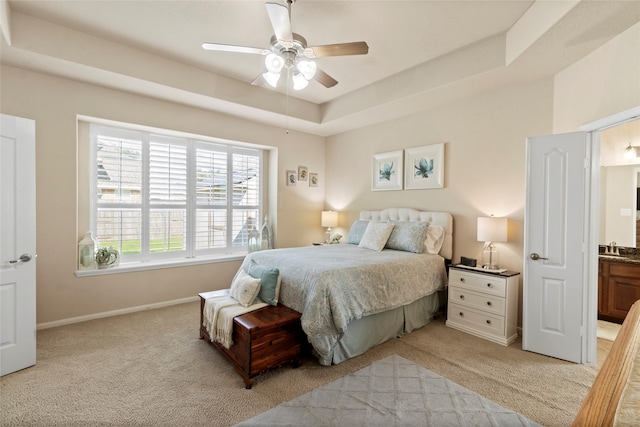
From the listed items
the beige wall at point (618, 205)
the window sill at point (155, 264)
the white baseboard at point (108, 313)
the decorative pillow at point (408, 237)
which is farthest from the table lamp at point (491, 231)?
the white baseboard at point (108, 313)

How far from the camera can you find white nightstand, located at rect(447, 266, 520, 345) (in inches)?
121

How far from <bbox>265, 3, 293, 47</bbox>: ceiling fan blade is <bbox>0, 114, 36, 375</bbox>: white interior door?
2.23 m

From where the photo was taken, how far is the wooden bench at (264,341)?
7.53ft

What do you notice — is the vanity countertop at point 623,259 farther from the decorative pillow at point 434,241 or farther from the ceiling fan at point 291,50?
the ceiling fan at point 291,50

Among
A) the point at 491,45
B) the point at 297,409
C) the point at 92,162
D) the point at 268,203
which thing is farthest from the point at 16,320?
the point at 491,45

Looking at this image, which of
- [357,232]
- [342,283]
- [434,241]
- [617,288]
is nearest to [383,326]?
[342,283]

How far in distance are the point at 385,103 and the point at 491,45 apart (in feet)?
4.43

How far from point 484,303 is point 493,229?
0.80 metres

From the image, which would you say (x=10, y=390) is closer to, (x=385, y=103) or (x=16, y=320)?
(x=16, y=320)

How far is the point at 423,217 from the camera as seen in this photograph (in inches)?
166

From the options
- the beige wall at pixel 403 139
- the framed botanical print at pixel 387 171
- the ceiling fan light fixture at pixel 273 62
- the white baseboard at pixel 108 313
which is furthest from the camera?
the framed botanical print at pixel 387 171

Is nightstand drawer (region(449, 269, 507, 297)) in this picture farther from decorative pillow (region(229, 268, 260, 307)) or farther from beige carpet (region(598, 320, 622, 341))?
decorative pillow (region(229, 268, 260, 307))

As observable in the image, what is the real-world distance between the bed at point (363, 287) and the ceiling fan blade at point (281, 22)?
1.88 metres

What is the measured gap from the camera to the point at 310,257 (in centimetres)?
330
